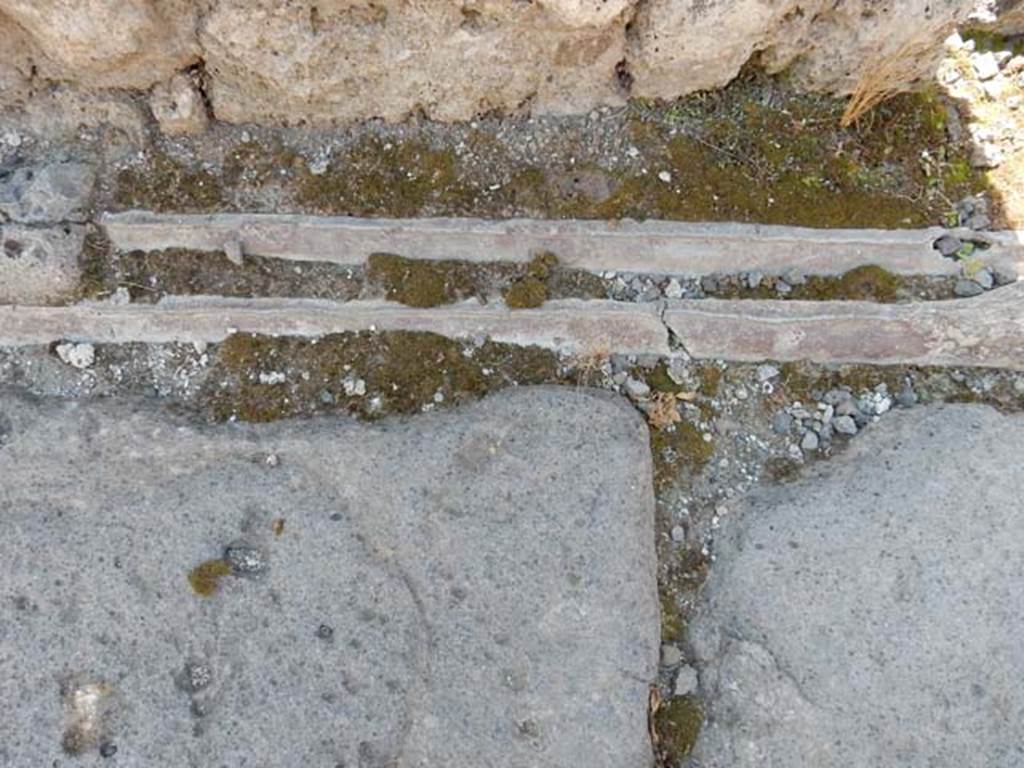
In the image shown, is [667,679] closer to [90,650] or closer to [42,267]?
[90,650]

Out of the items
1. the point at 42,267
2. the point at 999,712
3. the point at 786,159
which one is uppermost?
the point at 786,159

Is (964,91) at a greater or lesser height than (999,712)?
greater

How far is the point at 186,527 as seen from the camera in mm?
6543

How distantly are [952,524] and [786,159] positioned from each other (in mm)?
3199

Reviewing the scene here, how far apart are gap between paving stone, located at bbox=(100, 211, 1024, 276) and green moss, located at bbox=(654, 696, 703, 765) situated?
3447 millimetres

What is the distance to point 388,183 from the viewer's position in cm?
742

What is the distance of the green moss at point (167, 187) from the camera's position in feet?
24.1

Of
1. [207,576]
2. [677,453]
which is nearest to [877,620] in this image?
[677,453]

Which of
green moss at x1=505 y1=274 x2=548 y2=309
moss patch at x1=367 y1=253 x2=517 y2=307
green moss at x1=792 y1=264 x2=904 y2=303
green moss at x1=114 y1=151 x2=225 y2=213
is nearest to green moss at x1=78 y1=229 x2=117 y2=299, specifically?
green moss at x1=114 y1=151 x2=225 y2=213

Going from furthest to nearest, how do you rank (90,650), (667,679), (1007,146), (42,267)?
(1007,146) → (42,267) → (667,679) → (90,650)

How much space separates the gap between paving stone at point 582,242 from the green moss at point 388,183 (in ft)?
0.43

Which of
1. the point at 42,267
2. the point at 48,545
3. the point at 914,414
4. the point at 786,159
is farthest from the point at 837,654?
the point at 42,267

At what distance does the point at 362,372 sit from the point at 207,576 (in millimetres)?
1952

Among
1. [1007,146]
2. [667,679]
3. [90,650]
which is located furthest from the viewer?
[1007,146]
